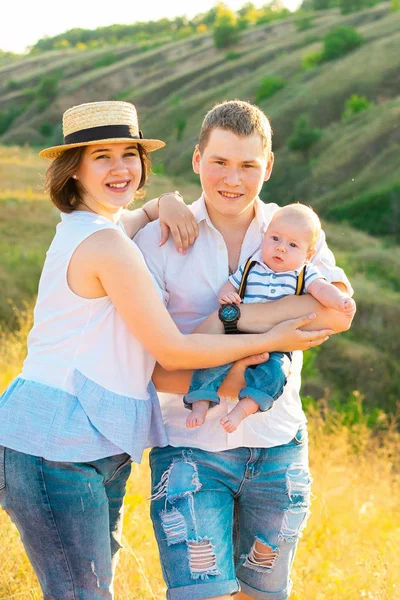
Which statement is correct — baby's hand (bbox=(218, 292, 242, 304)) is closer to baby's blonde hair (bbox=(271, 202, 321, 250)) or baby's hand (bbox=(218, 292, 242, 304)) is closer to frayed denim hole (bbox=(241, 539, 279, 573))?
baby's blonde hair (bbox=(271, 202, 321, 250))

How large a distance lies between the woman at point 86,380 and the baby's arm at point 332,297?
478mm

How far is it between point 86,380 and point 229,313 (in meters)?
0.74

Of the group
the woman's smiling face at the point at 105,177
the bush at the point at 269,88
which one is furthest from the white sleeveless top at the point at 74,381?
the bush at the point at 269,88

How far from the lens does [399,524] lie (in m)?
7.04

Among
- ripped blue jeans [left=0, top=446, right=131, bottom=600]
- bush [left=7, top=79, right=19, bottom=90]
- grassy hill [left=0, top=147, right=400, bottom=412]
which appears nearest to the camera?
ripped blue jeans [left=0, top=446, right=131, bottom=600]

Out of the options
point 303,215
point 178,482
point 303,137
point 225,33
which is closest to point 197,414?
point 178,482

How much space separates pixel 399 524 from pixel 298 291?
4.24m

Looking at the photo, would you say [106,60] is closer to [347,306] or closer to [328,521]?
[328,521]

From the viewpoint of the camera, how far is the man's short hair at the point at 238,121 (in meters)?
3.58

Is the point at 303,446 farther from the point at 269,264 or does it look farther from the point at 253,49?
the point at 253,49

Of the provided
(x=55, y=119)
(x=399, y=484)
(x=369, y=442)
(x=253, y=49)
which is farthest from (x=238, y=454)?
(x=253, y=49)

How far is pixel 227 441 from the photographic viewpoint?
3.41 m

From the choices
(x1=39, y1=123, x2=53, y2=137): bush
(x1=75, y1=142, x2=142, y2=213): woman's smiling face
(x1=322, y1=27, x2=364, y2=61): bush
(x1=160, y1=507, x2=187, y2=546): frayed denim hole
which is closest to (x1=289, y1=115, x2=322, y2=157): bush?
(x1=322, y1=27, x2=364, y2=61): bush

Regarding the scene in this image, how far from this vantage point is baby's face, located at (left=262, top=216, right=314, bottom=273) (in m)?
3.57
